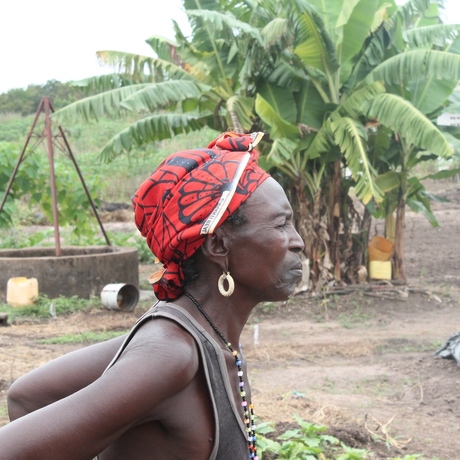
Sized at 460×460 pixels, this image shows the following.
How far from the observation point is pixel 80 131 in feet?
108

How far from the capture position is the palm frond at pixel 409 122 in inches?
376

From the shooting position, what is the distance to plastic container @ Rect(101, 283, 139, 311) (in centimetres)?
1020

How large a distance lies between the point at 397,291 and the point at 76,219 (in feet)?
17.7

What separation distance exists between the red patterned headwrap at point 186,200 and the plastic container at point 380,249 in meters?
10.8

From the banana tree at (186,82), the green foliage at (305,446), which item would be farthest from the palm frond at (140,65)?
the green foliage at (305,446)

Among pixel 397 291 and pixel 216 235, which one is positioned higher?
pixel 216 235

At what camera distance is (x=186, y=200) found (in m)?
1.82

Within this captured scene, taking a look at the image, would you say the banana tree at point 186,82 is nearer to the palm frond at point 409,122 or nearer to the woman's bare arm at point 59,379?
the palm frond at point 409,122

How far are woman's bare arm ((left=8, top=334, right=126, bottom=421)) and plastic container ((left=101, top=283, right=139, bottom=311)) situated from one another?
8.25 m

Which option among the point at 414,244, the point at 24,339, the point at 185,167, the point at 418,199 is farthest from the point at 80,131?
the point at 185,167

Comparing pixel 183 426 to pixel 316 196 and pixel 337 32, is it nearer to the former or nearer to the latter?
pixel 337 32

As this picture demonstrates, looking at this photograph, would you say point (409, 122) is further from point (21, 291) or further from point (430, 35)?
point (21, 291)

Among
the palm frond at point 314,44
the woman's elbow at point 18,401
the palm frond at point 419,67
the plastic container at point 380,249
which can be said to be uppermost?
the palm frond at point 314,44

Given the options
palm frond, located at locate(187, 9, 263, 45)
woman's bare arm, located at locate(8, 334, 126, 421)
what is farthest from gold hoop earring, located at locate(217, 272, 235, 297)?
palm frond, located at locate(187, 9, 263, 45)
